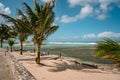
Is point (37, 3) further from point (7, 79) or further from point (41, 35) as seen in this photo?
point (7, 79)

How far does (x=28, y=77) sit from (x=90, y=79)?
681cm

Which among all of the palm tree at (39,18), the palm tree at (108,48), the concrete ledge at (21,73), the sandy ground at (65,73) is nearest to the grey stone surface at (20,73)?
the concrete ledge at (21,73)

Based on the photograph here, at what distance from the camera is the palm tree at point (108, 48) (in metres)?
6.50

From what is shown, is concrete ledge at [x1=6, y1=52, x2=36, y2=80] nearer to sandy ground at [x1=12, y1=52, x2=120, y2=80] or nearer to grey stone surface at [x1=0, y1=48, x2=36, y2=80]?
grey stone surface at [x1=0, y1=48, x2=36, y2=80]

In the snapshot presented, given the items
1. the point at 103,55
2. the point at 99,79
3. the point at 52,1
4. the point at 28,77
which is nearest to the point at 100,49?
the point at 103,55

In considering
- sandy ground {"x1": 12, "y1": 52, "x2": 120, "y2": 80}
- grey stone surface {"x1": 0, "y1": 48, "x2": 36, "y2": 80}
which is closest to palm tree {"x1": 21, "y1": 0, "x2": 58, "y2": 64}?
sandy ground {"x1": 12, "y1": 52, "x2": 120, "y2": 80}

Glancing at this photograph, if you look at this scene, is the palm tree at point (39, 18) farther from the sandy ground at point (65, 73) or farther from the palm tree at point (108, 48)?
the palm tree at point (108, 48)

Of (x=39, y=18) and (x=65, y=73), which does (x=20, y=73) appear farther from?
Answer: (x=39, y=18)

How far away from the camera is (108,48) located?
21.6 feet

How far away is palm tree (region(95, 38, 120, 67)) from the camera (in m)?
6.50

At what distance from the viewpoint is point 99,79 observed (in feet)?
41.0

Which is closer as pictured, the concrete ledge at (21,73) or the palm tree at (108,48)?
the concrete ledge at (21,73)

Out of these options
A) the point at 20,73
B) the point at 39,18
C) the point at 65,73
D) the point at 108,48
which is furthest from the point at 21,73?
the point at 39,18

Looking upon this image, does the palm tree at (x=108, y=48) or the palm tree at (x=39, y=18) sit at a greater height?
the palm tree at (x=39, y=18)
